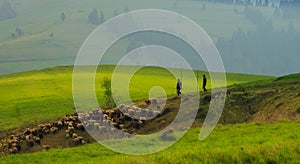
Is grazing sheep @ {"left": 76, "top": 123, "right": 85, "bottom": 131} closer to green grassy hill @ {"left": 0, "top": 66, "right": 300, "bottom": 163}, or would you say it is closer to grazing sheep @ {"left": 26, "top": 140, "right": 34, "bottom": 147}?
green grassy hill @ {"left": 0, "top": 66, "right": 300, "bottom": 163}

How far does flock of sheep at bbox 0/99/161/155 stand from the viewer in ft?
116

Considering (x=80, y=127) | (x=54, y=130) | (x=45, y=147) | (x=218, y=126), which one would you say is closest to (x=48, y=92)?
(x=54, y=130)

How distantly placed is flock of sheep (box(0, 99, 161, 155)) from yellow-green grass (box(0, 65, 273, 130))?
17.6 m

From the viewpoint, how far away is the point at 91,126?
37.6 meters

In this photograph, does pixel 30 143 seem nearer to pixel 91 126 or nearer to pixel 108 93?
pixel 91 126

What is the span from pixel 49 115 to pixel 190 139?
43233 millimetres

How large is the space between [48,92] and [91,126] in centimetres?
5431

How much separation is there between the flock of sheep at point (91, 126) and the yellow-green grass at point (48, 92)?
1760 centimetres

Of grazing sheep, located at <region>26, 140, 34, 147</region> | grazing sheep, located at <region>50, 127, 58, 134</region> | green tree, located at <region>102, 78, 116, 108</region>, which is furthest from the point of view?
green tree, located at <region>102, 78, 116, 108</region>

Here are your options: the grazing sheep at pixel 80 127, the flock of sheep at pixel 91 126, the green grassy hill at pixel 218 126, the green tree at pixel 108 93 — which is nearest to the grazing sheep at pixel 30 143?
the flock of sheep at pixel 91 126

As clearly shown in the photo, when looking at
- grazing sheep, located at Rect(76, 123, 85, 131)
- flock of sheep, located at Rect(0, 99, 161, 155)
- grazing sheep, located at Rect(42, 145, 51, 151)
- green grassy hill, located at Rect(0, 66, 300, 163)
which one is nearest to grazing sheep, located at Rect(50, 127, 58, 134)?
flock of sheep, located at Rect(0, 99, 161, 155)

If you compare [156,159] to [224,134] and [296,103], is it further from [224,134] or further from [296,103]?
[296,103]

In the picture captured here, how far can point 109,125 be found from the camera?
37156 mm

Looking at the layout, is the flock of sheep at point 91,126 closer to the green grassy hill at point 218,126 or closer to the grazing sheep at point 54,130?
the grazing sheep at point 54,130
